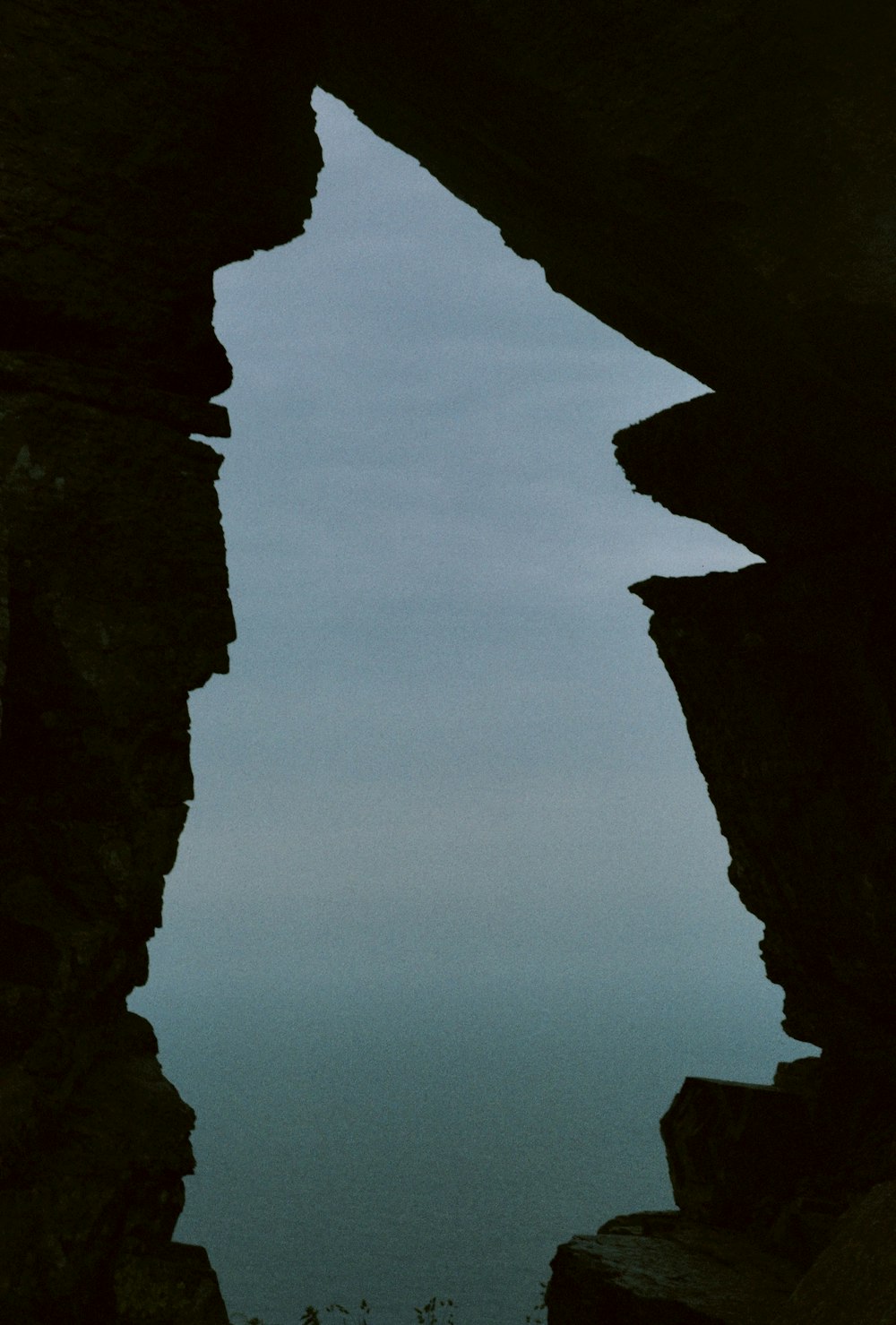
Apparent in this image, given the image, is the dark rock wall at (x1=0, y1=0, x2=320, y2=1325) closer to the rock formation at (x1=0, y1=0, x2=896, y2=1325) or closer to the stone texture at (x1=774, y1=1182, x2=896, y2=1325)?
the rock formation at (x1=0, y1=0, x2=896, y2=1325)

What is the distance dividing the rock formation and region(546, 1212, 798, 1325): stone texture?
5 cm

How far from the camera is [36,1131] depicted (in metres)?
6.53

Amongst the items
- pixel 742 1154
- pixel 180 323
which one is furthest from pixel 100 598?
pixel 742 1154

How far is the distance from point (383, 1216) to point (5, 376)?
574 ft

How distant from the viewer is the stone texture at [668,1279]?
938cm

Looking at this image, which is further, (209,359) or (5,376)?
(209,359)

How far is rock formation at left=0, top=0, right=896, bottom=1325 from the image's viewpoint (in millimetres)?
6699

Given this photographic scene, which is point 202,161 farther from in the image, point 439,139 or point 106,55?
point 439,139

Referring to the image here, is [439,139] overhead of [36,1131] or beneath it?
overhead

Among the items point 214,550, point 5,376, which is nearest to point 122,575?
point 214,550

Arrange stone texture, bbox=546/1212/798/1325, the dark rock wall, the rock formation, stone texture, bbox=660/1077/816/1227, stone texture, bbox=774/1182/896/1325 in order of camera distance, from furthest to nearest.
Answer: stone texture, bbox=660/1077/816/1227 < stone texture, bbox=546/1212/798/1325 < the rock formation < the dark rock wall < stone texture, bbox=774/1182/896/1325

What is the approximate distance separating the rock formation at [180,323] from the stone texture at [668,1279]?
0.05 meters

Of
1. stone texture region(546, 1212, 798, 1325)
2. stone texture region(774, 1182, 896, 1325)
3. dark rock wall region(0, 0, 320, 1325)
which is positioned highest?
dark rock wall region(0, 0, 320, 1325)

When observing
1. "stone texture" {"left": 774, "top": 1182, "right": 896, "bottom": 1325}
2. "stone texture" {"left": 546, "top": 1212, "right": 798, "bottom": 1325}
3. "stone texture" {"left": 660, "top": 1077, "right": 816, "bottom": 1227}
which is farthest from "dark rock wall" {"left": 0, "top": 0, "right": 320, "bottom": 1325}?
"stone texture" {"left": 660, "top": 1077, "right": 816, "bottom": 1227}
